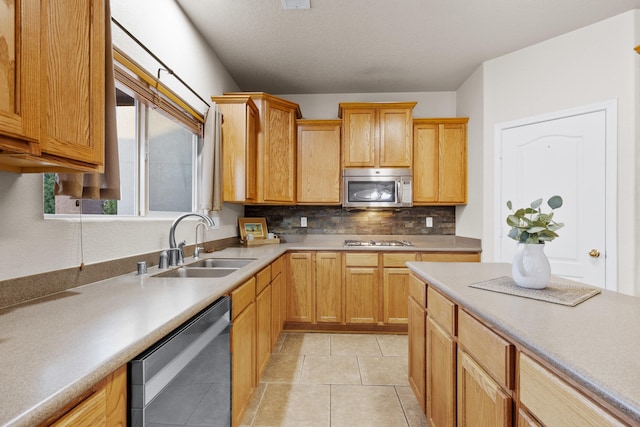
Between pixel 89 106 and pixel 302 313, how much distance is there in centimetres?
268

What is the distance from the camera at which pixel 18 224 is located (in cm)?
110

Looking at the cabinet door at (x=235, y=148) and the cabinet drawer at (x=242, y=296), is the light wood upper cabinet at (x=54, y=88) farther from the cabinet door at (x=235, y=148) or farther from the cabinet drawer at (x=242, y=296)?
the cabinet door at (x=235, y=148)

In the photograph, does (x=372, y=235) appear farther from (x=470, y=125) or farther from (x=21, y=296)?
(x=21, y=296)

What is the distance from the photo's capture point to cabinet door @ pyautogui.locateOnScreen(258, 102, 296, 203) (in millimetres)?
3193

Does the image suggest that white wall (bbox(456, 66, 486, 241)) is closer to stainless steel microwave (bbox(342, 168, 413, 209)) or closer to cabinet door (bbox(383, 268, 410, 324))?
stainless steel microwave (bbox(342, 168, 413, 209))

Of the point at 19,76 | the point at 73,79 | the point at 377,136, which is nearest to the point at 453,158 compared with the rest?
the point at 377,136

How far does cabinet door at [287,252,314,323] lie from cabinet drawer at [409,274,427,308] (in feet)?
4.68

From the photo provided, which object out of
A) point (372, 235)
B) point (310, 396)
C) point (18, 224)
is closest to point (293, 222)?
point (372, 235)

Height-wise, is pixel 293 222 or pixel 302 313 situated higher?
pixel 293 222

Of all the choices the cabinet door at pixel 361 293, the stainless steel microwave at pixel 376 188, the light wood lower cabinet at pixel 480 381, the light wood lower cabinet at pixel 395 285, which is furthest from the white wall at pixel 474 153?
the light wood lower cabinet at pixel 480 381

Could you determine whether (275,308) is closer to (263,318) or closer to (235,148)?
(263,318)

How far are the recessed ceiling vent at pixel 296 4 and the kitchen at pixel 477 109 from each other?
2.52 feet

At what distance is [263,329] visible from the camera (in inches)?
87.3

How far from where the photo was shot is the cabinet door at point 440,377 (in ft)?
4.45
